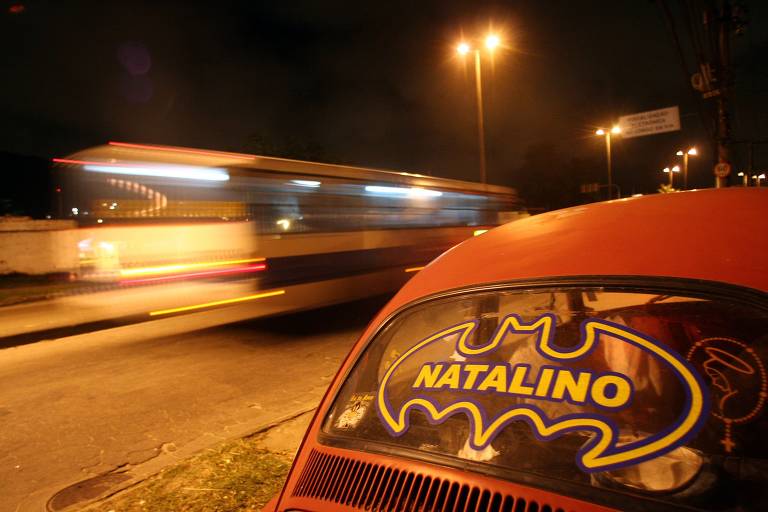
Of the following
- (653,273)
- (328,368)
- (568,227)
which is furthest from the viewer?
(328,368)

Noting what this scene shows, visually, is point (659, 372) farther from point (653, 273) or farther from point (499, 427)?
point (499, 427)

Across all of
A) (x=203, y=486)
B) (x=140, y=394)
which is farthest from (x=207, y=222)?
(x=203, y=486)

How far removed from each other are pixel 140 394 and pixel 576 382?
6014 millimetres

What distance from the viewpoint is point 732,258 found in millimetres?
1331

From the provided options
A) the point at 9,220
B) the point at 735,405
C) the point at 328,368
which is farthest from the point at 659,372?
the point at 9,220

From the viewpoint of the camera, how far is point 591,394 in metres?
1.34

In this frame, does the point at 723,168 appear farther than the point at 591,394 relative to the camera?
Yes

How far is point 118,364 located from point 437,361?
23.5ft

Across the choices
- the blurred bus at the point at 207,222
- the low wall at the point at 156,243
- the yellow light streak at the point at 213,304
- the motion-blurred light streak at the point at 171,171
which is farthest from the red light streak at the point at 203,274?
the motion-blurred light streak at the point at 171,171

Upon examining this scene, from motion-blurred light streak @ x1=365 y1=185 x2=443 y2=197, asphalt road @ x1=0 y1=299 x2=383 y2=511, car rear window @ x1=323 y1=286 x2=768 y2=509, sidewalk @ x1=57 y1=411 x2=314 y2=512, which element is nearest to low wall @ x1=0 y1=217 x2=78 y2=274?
asphalt road @ x1=0 y1=299 x2=383 y2=511

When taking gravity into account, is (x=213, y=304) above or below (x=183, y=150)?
below

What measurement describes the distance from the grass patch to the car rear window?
2321 mm

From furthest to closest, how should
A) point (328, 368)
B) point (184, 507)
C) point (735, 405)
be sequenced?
point (328, 368) → point (184, 507) → point (735, 405)

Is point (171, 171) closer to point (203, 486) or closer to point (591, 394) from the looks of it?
point (203, 486)
